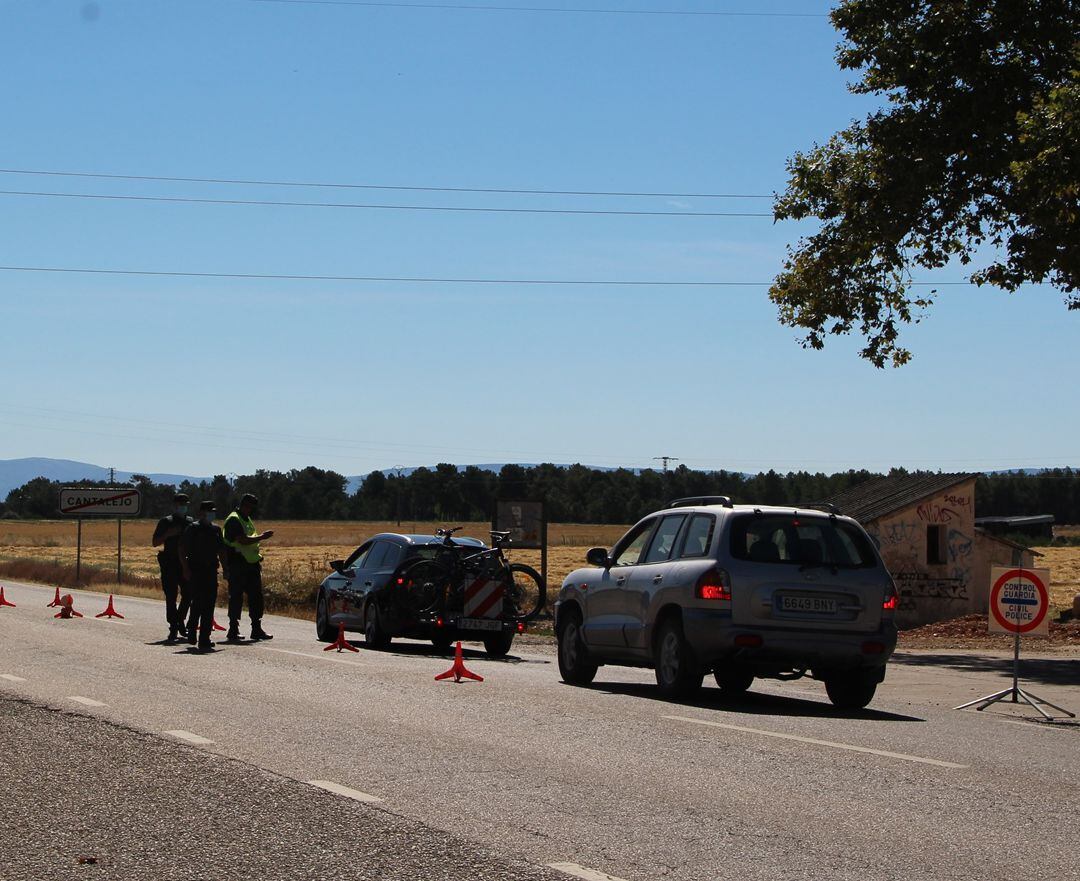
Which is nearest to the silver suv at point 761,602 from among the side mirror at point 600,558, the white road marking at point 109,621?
the side mirror at point 600,558

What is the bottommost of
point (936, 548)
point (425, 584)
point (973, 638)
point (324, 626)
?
point (973, 638)

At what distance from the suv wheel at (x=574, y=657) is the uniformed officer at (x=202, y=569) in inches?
204

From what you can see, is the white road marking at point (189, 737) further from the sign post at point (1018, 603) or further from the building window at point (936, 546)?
the building window at point (936, 546)

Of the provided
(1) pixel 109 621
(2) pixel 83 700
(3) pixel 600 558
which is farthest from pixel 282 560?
(2) pixel 83 700

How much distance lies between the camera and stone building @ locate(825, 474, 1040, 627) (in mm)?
31891

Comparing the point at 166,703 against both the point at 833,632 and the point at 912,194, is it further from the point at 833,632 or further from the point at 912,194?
the point at 912,194

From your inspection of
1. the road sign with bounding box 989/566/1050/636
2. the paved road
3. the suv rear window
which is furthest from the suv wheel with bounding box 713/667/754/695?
the road sign with bounding box 989/566/1050/636

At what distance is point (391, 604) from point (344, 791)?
11.6m

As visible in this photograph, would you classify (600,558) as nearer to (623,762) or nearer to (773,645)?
(773,645)

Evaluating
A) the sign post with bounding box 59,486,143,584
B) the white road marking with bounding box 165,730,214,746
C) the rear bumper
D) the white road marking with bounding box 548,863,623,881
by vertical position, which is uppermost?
the sign post with bounding box 59,486,143,584

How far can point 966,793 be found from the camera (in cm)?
852

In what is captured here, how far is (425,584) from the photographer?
19.8 meters

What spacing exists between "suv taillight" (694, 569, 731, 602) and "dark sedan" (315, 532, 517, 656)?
663cm

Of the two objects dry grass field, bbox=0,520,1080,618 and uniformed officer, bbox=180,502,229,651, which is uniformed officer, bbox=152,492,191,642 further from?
dry grass field, bbox=0,520,1080,618
